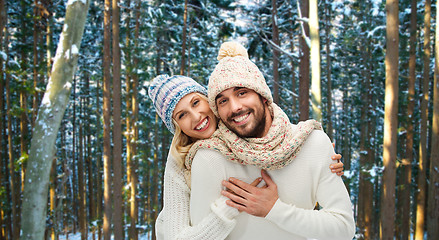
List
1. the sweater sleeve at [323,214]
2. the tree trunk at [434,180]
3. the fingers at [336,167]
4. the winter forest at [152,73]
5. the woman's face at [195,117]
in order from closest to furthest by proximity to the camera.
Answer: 1. the sweater sleeve at [323,214]
2. the fingers at [336,167]
3. the woman's face at [195,117]
4. the winter forest at [152,73]
5. the tree trunk at [434,180]

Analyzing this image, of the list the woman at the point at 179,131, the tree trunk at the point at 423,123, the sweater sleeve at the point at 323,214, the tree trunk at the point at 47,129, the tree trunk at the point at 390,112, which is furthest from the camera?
the tree trunk at the point at 423,123

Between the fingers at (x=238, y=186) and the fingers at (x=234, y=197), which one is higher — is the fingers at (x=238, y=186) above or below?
above

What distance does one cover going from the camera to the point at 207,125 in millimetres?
2186

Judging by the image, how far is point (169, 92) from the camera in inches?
88.2

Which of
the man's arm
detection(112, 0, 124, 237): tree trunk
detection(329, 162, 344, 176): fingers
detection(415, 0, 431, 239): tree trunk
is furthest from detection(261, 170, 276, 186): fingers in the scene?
detection(415, 0, 431, 239): tree trunk

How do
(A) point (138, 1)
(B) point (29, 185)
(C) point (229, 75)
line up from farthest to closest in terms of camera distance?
(A) point (138, 1), (B) point (29, 185), (C) point (229, 75)

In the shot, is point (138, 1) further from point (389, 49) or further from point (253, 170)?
point (253, 170)

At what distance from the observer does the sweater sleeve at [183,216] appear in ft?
6.05

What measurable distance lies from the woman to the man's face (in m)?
0.21

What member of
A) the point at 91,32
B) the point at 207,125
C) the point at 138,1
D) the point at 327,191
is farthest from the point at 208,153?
the point at 91,32

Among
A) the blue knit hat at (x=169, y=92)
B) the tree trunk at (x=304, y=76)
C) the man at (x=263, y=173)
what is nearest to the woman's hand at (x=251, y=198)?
the man at (x=263, y=173)

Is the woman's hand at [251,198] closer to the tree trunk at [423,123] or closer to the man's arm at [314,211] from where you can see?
the man's arm at [314,211]

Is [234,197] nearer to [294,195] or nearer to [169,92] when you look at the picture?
[294,195]

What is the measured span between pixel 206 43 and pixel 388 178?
10.8 metres
